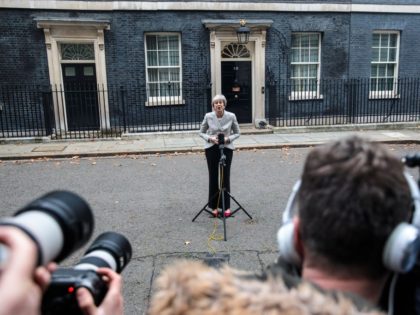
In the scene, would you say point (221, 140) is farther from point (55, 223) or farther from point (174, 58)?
point (174, 58)

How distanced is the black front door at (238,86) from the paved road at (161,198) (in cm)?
451

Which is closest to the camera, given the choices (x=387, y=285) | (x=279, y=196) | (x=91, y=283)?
(x=387, y=285)

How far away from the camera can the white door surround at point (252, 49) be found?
15273mm

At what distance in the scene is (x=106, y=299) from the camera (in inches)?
58.2

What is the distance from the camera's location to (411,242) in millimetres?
1147

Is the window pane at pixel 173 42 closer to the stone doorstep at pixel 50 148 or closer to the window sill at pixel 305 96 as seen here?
the window sill at pixel 305 96

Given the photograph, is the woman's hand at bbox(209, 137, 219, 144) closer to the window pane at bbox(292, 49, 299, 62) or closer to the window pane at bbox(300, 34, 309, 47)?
the window pane at bbox(292, 49, 299, 62)

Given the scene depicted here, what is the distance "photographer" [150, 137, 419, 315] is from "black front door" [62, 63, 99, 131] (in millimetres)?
14600

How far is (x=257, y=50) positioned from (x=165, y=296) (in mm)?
15349

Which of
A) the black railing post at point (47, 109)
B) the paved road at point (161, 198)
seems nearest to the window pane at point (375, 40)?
the paved road at point (161, 198)

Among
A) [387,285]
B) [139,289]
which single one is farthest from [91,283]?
[139,289]

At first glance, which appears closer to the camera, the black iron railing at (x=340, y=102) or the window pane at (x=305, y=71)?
the black iron railing at (x=340, y=102)

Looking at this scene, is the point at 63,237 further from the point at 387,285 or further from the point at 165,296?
the point at 387,285

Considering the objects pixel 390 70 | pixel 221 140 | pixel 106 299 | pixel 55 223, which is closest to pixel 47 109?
pixel 221 140
